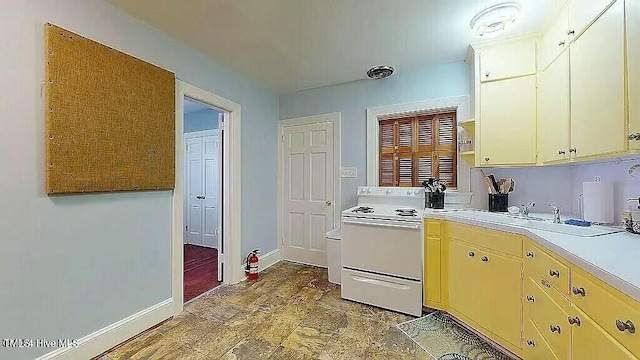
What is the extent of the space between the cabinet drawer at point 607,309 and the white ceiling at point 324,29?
1825 millimetres

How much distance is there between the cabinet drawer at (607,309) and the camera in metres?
0.87

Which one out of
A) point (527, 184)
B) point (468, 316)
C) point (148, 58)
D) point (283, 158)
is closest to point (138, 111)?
point (148, 58)

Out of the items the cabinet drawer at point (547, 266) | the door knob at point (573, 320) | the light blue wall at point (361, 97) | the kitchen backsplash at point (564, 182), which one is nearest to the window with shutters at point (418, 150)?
the light blue wall at point (361, 97)

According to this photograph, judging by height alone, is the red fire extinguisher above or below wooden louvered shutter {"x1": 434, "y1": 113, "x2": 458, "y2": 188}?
below

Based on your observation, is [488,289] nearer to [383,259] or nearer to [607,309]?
[383,259]

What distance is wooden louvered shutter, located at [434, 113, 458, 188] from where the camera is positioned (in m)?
3.01

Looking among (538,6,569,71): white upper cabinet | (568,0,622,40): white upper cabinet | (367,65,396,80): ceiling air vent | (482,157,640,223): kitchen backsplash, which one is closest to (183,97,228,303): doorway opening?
(367,65,396,80): ceiling air vent

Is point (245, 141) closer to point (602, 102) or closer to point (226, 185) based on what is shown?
point (226, 185)

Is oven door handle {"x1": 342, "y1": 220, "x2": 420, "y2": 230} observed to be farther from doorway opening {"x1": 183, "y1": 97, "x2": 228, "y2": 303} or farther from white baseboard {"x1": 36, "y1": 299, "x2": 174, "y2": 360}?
doorway opening {"x1": 183, "y1": 97, "x2": 228, "y2": 303}

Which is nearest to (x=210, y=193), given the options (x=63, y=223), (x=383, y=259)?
(x=63, y=223)

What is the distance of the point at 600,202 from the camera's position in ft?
6.03

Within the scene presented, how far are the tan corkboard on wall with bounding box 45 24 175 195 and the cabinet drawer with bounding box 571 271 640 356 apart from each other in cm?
263

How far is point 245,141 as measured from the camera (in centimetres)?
332

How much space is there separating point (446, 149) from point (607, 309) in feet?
7.35
